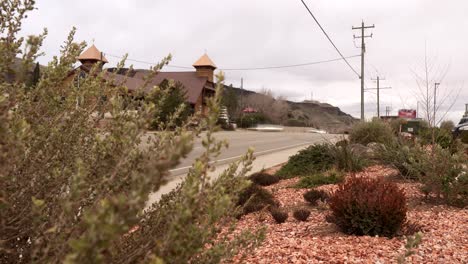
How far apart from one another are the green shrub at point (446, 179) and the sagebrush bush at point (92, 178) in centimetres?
569

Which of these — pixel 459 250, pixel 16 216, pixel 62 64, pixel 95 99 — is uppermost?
pixel 62 64

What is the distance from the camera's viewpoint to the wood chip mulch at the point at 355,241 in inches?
173

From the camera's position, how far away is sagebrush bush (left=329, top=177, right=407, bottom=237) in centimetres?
532

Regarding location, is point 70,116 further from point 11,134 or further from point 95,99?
point 11,134

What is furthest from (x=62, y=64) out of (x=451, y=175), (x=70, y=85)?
(x=451, y=175)

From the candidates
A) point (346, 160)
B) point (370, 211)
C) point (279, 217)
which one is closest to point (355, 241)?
point (370, 211)

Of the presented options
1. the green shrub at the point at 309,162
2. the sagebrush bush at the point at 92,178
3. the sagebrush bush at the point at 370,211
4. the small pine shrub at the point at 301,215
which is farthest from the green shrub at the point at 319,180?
the sagebrush bush at the point at 92,178

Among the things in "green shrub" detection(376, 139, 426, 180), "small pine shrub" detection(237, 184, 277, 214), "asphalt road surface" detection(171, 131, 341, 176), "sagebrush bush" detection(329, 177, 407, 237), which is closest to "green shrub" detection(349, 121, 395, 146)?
"asphalt road surface" detection(171, 131, 341, 176)

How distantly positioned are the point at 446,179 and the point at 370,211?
2620 millimetres

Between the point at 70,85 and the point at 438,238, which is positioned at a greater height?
the point at 70,85

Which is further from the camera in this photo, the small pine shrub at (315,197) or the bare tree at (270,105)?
the bare tree at (270,105)

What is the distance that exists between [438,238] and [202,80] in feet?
200

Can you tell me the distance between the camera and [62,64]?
113 inches

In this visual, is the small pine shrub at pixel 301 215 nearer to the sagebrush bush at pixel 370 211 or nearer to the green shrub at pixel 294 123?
the sagebrush bush at pixel 370 211
